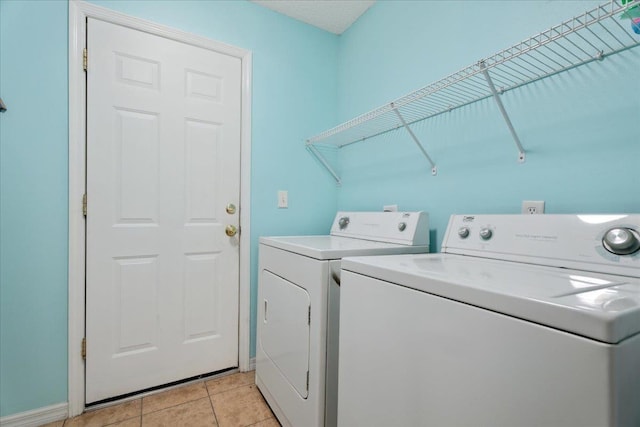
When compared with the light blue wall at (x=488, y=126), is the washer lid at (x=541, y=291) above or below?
below

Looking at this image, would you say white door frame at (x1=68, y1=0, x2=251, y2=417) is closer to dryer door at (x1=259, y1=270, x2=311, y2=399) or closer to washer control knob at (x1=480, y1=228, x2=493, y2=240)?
dryer door at (x1=259, y1=270, x2=311, y2=399)

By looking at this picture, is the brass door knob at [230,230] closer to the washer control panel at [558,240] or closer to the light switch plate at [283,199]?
the light switch plate at [283,199]

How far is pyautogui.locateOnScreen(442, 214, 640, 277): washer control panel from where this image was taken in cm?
79

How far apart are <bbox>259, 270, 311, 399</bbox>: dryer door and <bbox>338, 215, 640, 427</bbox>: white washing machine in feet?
0.93

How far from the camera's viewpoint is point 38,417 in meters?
1.46

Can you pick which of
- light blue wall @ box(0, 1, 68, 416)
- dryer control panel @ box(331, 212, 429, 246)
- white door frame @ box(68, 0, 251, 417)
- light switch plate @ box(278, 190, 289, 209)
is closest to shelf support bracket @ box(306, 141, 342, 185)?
light switch plate @ box(278, 190, 289, 209)

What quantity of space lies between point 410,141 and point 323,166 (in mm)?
794

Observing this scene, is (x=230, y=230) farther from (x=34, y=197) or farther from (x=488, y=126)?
(x=488, y=126)

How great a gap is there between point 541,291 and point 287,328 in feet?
3.58

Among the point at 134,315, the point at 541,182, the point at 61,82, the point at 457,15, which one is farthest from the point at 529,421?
the point at 61,82

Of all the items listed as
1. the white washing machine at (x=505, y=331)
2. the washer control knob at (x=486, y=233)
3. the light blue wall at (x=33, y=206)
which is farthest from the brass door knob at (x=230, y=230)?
the washer control knob at (x=486, y=233)

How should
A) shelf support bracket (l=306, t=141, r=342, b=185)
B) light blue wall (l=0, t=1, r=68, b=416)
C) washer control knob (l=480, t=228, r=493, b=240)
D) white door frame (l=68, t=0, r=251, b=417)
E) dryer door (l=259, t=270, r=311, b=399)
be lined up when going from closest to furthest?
washer control knob (l=480, t=228, r=493, b=240)
dryer door (l=259, t=270, r=311, b=399)
light blue wall (l=0, t=1, r=68, b=416)
white door frame (l=68, t=0, r=251, b=417)
shelf support bracket (l=306, t=141, r=342, b=185)

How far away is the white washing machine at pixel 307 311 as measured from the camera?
3.87ft

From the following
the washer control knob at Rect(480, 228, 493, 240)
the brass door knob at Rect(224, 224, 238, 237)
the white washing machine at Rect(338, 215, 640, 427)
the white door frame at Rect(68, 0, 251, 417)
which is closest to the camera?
the white washing machine at Rect(338, 215, 640, 427)
